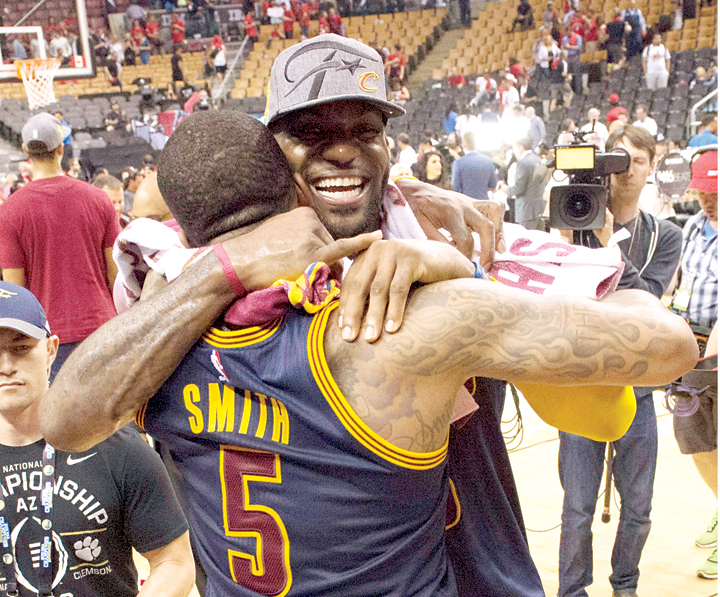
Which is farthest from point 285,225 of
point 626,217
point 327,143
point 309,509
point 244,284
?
point 626,217

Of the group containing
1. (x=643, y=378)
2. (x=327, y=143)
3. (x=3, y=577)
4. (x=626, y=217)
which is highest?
(x=327, y=143)

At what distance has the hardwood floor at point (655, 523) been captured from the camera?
3576mm

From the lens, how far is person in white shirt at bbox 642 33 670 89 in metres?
13.7

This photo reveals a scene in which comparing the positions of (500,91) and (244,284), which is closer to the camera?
(244,284)

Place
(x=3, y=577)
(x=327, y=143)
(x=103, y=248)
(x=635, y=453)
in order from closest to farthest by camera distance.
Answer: (x=327, y=143) → (x=3, y=577) → (x=635, y=453) → (x=103, y=248)

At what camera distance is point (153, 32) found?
21625 millimetres

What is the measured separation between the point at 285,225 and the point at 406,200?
54 cm

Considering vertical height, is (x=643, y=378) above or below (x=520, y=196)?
above

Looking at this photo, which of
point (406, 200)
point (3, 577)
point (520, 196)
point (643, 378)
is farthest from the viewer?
point (520, 196)

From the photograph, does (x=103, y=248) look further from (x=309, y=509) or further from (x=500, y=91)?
(x=500, y=91)

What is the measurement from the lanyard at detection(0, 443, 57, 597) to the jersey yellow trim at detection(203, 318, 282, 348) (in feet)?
2.85

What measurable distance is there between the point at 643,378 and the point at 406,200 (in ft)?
2.25

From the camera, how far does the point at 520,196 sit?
8883 millimetres

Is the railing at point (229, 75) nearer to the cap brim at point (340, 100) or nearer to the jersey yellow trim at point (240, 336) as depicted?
the cap brim at point (340, 100)
